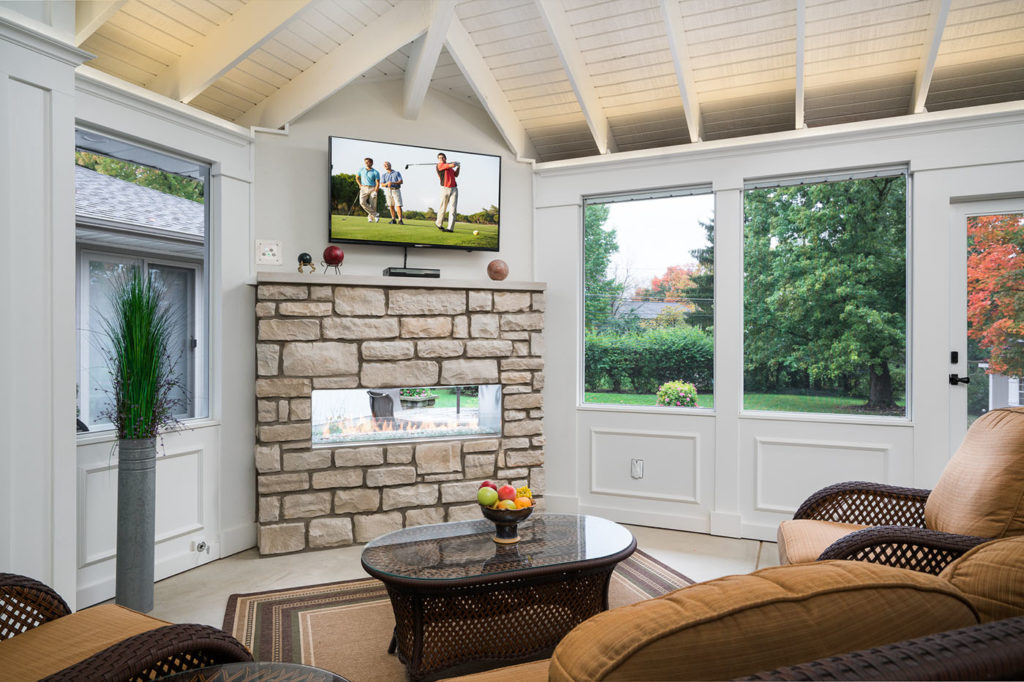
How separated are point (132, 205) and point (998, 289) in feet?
16.1

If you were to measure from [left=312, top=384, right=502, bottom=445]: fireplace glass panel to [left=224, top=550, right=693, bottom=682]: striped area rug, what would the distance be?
1.03 m

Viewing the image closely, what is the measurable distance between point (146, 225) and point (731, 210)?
3.59 meters

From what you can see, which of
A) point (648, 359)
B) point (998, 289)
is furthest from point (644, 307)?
point (998, 289)

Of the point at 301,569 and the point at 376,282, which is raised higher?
the point at 376,282

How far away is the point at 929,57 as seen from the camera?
3449 millimetres

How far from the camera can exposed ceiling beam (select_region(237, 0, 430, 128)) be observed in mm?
3684

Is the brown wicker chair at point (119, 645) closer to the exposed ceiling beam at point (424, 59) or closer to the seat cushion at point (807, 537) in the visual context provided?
the seat cushion at point (807, 537)

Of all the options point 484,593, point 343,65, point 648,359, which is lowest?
point 484,593

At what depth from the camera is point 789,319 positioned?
4176 millimetres

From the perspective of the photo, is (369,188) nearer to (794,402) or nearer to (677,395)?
(677,395)

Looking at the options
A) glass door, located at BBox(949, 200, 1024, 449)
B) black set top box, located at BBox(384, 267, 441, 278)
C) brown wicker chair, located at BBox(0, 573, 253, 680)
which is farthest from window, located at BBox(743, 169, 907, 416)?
brown wicker chair, located at BBox(0, 573, 253, 680)

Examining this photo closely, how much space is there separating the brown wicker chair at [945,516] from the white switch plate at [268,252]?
128 inches

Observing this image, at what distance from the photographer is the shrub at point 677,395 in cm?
443

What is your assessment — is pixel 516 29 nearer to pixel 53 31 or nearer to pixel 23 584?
pixel 53 31
